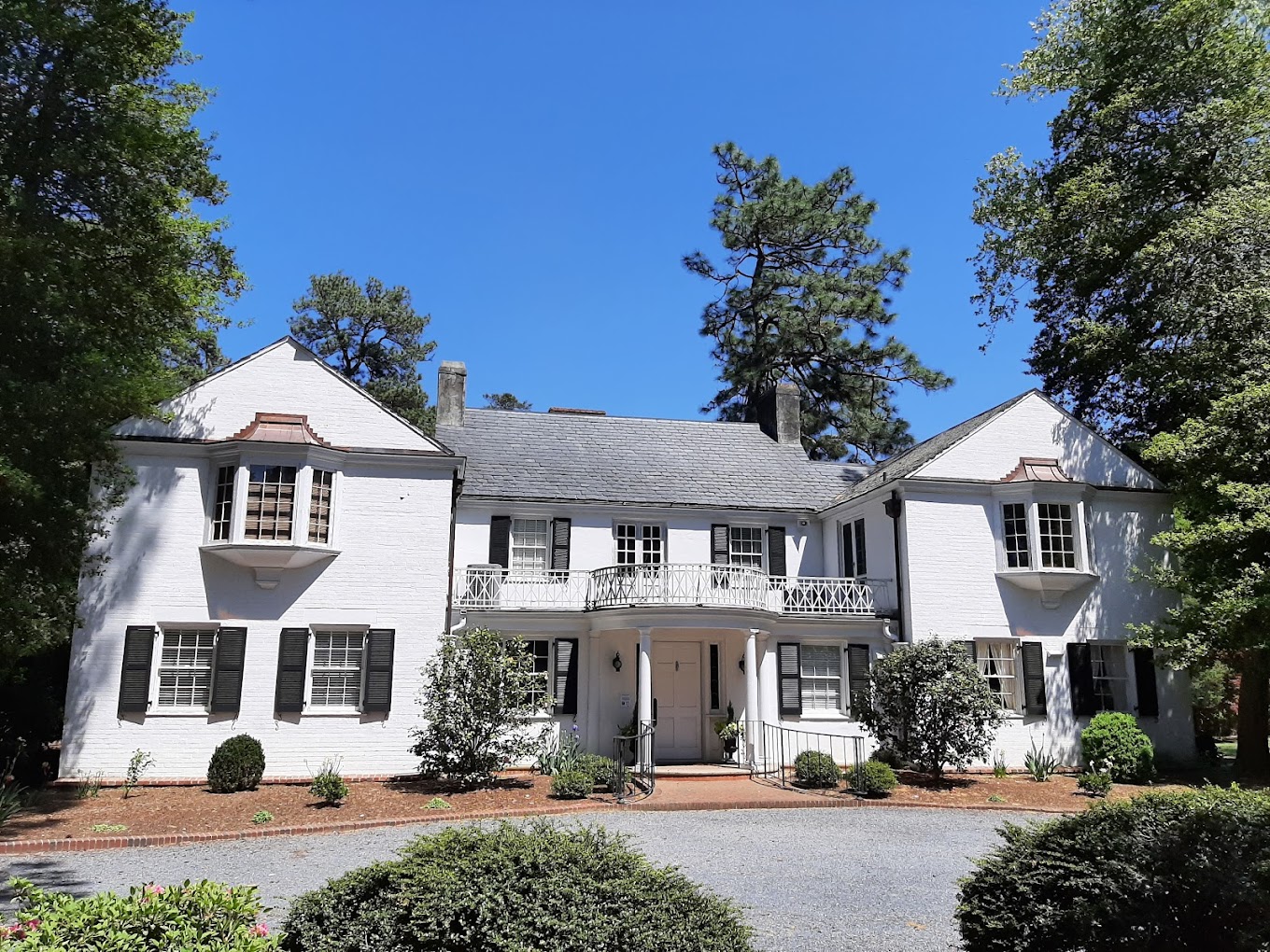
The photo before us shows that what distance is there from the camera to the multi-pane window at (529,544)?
20.5 meters

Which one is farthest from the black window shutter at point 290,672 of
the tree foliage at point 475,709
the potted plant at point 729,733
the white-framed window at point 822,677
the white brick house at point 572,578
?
the white-framed window at point 822,677

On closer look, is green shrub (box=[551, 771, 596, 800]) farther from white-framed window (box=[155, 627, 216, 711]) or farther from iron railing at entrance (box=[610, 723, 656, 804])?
white-framed window (box=[155, 627, 216, 711])

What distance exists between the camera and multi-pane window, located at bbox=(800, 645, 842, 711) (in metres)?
20.2

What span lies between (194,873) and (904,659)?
12576 mm

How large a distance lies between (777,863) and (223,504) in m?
12.7

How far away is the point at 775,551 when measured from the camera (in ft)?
71.7

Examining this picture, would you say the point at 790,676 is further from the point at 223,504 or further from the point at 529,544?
the point at 223,504

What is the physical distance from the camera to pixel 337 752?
56.0 ft

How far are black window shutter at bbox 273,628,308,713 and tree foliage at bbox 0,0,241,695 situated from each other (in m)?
3.75

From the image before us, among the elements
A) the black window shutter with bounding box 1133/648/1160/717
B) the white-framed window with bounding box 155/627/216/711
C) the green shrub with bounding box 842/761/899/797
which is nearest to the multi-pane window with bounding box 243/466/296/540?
the white-framed window with bounding box 155/627/216/711

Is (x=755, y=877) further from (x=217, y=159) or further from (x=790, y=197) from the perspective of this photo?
(x=790, y=197)

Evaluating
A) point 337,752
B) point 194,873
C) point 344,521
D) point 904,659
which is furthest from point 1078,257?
point 194,873

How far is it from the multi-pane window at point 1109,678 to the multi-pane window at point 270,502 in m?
17.6

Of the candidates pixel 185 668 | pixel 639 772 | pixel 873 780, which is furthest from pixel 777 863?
pixel 185 668
